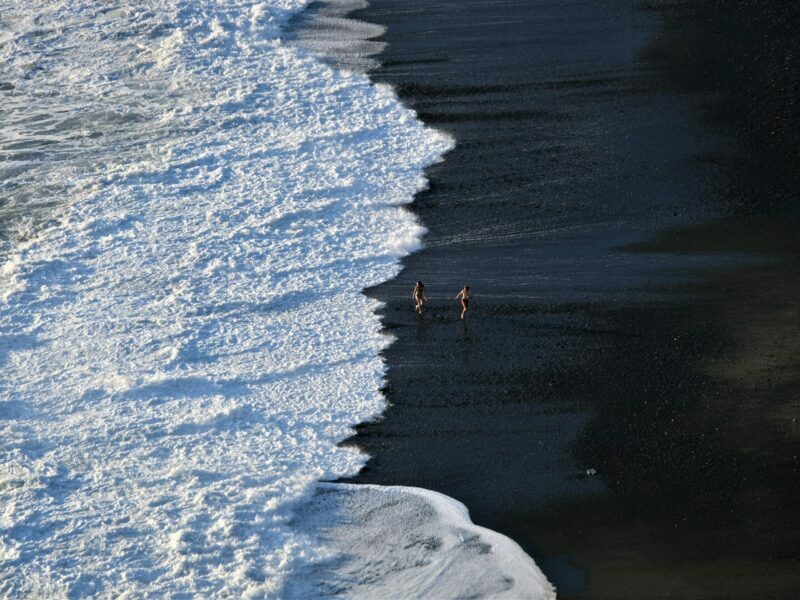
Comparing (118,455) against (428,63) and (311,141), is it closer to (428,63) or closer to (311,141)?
(311,141)

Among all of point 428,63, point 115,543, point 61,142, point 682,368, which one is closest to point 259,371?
point 115,543

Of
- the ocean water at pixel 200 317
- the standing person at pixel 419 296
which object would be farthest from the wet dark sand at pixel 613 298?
the ocean water at pixel 200 317

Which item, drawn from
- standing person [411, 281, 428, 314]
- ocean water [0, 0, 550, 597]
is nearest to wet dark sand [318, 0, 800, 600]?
standing person [411, 281, 428, 314]

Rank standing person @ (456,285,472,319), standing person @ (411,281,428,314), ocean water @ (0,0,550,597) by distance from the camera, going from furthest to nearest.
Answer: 1. standing person @ (411,281,428,314)
2. standing person @ (456,285,472,319)
3. ocean water @ (0,0,550,597)

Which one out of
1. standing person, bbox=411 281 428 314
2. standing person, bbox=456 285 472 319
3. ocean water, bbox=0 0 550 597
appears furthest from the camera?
standing person, bbox=411 281 428 314

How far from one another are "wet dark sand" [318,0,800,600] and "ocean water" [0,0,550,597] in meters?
0.89

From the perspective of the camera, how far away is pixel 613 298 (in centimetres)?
2094

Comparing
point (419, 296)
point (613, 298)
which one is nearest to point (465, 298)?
point (419, 296)

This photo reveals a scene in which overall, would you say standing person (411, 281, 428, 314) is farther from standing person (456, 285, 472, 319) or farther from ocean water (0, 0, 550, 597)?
ocean water (0, 0, 550, 597)

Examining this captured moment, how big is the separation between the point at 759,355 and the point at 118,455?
36.3ft

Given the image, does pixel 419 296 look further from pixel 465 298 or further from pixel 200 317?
pixel 200 317

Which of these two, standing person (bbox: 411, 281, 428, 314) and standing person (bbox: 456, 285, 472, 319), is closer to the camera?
standing person (bbox: 456, 285, 472, 319)

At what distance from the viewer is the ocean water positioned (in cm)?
1612

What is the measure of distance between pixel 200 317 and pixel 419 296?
14.0 ft
